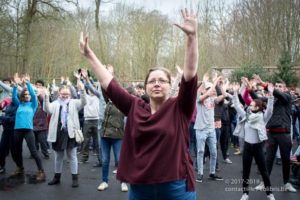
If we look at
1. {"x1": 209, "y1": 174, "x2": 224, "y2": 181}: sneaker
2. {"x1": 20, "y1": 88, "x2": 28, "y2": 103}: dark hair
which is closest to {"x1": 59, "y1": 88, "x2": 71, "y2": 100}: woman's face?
{"x1": 20, "y1": 88, "x2": 28, "y2": 103}: dark hair

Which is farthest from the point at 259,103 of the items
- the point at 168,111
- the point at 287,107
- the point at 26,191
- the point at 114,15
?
the point at 114,15

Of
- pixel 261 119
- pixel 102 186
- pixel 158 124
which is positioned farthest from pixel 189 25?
pixel 102 186

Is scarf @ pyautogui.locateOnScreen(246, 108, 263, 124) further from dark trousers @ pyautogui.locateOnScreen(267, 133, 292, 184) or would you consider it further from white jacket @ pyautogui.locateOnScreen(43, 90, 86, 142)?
white jacket @ pyautogui.locateOnScreen(43, 90, 86, 142)

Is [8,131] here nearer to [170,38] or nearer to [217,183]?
[217,183]

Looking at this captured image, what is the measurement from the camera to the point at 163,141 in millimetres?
2281

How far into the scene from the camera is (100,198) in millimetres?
5770

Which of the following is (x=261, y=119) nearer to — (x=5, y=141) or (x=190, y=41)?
(x=190, y=41)

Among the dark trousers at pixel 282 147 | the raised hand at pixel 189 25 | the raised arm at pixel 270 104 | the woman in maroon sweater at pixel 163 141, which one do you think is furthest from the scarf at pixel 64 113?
the raised hand at pixel 189 25

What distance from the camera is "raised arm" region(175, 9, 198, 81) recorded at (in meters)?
2.18

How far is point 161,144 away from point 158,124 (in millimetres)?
136

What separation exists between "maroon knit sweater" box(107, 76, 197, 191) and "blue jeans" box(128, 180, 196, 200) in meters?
0.04

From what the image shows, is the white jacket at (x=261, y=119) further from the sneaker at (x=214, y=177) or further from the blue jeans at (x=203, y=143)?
the sneaker at (x=214, y=177)

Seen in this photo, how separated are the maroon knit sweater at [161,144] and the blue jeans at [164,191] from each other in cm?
4

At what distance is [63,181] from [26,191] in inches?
33.2
